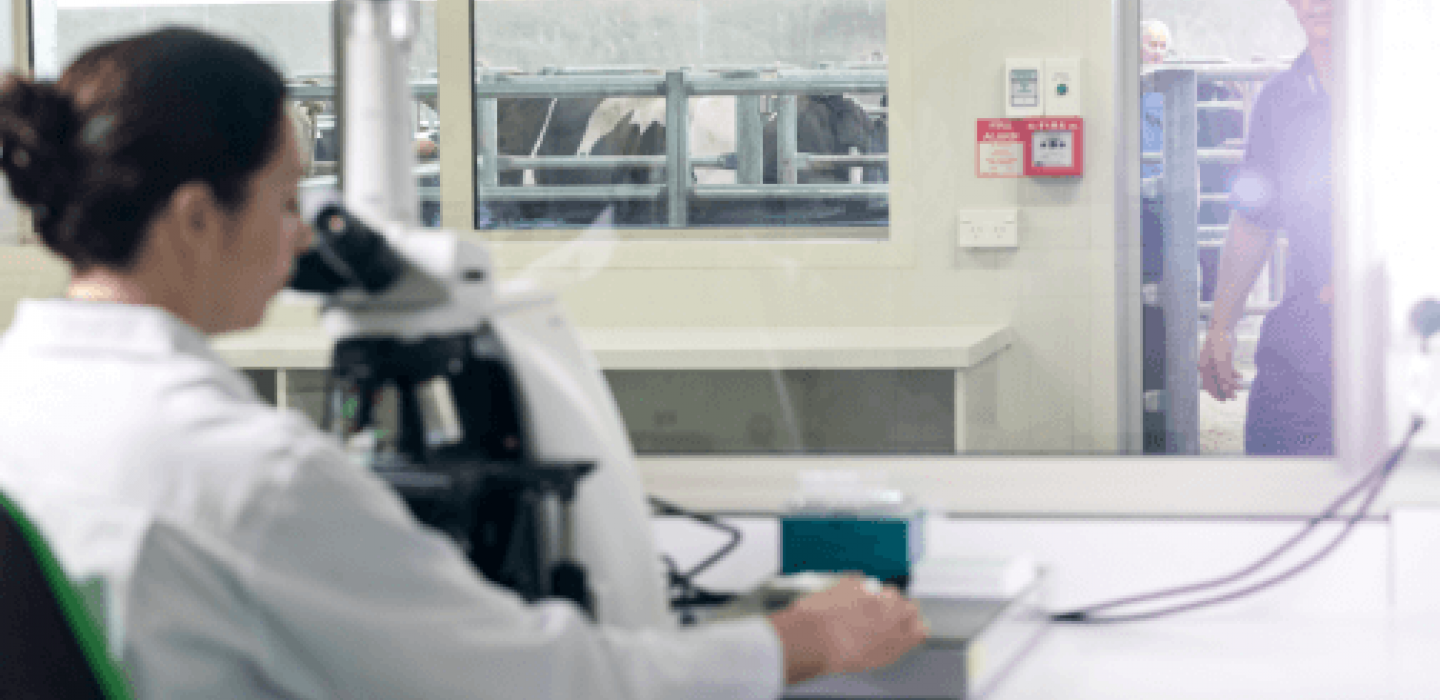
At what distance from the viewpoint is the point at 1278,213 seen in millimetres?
1662

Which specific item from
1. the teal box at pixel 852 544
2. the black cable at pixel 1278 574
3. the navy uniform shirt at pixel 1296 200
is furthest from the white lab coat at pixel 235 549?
the navy uniform shirt at pixel 1296 200

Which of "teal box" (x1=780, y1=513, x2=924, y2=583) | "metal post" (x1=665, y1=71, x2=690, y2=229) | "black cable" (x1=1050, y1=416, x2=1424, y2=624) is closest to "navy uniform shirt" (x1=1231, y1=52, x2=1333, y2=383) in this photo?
"black cable" (x1=1050, y1=416, x2=1424, y2=624)

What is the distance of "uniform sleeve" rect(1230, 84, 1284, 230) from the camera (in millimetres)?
1663

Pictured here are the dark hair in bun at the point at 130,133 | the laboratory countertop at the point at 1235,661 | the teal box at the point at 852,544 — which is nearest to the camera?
the dark hair in bun at the point at 130,133

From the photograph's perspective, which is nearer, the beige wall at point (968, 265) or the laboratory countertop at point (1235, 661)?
the laboratory countertop at point (1235, 661)

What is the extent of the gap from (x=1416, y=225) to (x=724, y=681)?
0.98 metres

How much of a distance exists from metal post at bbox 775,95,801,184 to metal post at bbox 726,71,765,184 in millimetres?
22

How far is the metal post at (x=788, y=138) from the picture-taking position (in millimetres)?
1807

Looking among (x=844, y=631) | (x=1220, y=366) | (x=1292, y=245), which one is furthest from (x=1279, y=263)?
(x=844, y=631)

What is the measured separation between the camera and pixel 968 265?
1766mm

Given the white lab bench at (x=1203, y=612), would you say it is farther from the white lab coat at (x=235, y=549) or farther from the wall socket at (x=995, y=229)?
the white lab coat at (x=235, y=549)

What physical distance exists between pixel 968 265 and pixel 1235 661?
56cm

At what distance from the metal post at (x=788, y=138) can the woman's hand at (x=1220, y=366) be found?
0.52 meters

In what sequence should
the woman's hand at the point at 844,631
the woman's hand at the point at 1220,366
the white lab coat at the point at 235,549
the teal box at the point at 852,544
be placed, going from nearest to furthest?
the white lab coat at the point at 235,549, the woman's hand at the point at 844,631, the teal box at the point at 852,544, the woman's hand at the point at 1220,366
